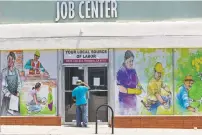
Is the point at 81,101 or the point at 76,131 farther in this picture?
the point at 81,101

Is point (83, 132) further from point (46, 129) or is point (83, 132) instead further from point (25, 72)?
point (25, 72)

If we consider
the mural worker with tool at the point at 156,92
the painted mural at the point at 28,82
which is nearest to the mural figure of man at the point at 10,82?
the painted mural at the point at 28,82

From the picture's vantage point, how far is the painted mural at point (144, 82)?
17.1 meters

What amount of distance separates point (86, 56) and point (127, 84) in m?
1.87

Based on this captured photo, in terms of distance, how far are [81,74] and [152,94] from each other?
2781 mm

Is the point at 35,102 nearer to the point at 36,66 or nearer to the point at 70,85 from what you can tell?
the point at 36,66

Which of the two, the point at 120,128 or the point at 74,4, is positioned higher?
the point at 74,4

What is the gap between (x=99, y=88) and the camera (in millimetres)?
17531

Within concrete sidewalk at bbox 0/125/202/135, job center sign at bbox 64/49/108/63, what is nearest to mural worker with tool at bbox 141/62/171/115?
concrete sidewalk at bbox 0/125/202/135

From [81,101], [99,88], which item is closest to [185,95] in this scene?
[99,88]

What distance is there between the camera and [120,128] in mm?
16906

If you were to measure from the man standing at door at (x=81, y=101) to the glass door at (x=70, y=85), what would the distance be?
2.32 ft

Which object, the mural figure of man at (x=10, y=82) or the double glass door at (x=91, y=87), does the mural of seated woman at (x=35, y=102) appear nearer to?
the mural figure of man at (x=10, y=82)

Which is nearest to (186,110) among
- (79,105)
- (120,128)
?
(120,128)
